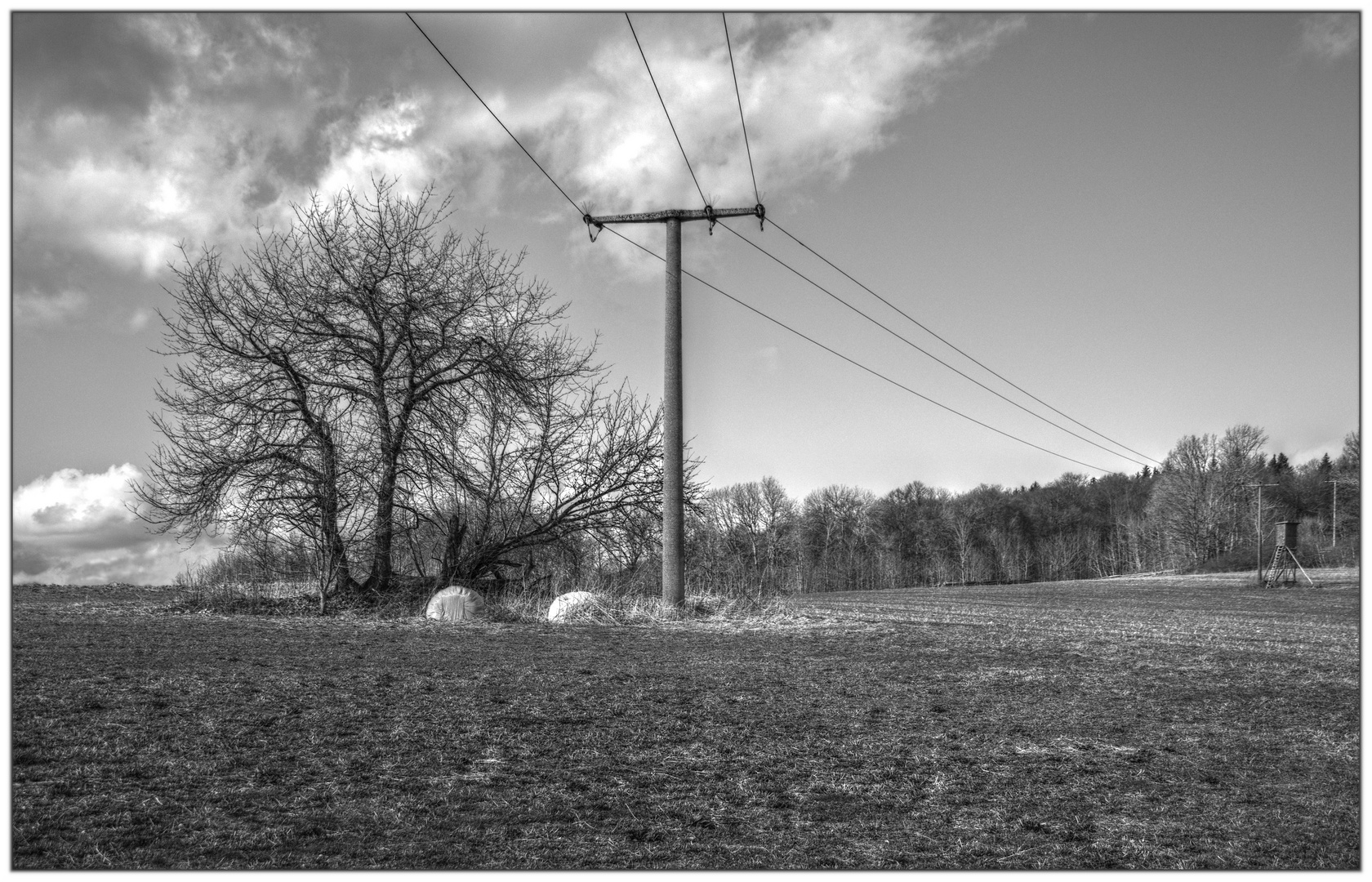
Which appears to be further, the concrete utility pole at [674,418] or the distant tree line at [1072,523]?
the distant tree line at [1072,523]

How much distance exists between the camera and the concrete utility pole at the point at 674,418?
14.2 meters

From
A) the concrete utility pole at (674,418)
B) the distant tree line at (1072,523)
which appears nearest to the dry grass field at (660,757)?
the concrete utility pole at (674,418)

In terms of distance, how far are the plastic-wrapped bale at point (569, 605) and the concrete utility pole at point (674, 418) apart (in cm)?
126

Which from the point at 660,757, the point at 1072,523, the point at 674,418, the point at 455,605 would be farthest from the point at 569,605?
the point at 1072,523

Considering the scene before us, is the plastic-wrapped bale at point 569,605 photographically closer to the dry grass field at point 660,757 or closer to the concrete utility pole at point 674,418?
the concrete utility pole at point 674,418

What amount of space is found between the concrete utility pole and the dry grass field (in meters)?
4.27

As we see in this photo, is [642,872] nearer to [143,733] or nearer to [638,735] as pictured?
[638,735]

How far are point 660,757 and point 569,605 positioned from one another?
875cm

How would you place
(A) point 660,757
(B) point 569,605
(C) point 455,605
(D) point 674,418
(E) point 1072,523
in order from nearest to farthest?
(A) point 660,757, (C) point 455,605, (B) point 569,605, (D) point 674,418, (E) point 1072,523

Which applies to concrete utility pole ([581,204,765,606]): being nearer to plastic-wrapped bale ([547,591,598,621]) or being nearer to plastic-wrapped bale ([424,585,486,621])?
plastic-wrapped bale ([547,591,598,621])

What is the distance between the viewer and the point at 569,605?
1346 centimetres

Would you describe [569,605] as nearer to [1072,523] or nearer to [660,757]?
[660,757]

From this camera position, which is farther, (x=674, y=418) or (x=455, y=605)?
(x=674, y=418)

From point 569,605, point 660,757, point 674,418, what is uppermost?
point 674,418
